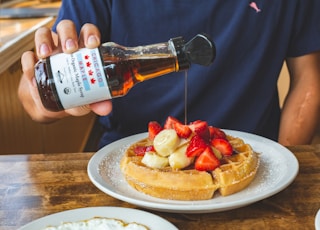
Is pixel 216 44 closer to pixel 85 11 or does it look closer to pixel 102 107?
pixel 85 11

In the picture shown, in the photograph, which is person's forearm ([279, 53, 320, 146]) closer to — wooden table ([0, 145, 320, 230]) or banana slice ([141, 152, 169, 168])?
wooden table ([0, 145, 320, 230])

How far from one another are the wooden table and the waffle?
0.14ft

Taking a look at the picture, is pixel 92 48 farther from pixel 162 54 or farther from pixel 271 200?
pixel 271 200

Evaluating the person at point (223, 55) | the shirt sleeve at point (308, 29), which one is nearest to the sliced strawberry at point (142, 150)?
the person at point (223, 55)

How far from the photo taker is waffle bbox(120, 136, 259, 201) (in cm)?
90

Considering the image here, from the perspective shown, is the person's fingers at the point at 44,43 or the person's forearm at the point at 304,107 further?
the person's forearm at the point at 304,107

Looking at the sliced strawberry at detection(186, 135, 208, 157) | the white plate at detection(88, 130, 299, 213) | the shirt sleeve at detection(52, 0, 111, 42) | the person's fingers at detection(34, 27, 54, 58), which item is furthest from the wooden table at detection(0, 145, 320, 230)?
the shirt sleeve at detection(52, 0, 111, 42)

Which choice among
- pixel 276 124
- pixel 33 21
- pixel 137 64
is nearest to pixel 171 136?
pixel 137 64

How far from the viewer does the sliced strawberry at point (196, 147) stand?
94cm

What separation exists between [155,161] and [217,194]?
0.13 m

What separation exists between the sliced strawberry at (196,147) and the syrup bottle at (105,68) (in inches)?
5.4

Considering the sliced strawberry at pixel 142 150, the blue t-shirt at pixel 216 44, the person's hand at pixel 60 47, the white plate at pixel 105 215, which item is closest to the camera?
the white plate at pixel 105 215

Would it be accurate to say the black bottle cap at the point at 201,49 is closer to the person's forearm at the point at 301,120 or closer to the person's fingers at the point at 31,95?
the person's fingers at the point at 31,95

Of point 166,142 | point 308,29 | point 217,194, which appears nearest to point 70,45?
point 166,142
